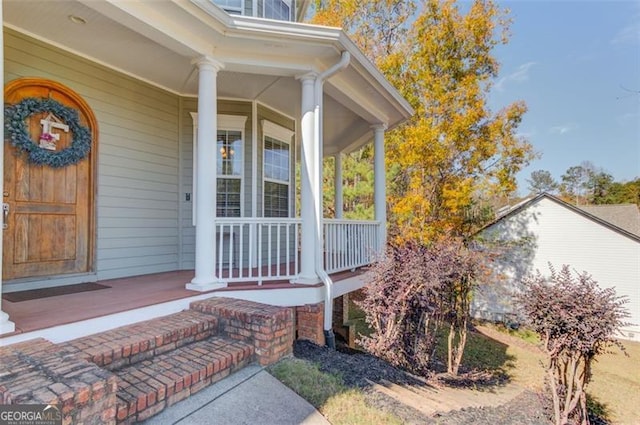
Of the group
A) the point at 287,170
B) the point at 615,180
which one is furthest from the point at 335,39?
the point at 615,180

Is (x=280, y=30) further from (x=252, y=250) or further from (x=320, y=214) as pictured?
(x=252, y=250)

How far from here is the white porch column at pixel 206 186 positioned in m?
3.79

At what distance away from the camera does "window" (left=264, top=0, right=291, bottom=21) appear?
571 centimetres

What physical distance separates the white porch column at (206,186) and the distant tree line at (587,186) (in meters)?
33.0

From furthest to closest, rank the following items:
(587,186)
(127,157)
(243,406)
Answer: (587,186) → (127,157) → (243,406)

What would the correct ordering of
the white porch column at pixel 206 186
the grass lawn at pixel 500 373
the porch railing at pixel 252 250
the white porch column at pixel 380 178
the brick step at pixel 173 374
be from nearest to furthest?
1. the brick step at pixel 173 374
2. the grass lawn at pixel 500 373
3. the white porch column at pixel 206 186
4. the porch railing at pixel 252 250
5. the white porch column at pixel 380 178

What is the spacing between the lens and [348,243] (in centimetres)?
542

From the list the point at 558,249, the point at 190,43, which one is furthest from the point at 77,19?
the point at 558,249

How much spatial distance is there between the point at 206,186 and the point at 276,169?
8.65 feet

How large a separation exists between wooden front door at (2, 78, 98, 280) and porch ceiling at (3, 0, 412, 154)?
706 millimetres

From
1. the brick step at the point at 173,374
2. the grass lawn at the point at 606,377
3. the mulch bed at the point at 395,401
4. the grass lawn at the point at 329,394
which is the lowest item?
the grass lawn at the point at 606,377

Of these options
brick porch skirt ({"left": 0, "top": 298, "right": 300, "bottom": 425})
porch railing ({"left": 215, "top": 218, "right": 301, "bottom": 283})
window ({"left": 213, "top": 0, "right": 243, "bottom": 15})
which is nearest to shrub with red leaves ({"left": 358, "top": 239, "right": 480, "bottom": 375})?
porch railing ({"left": 215, "top": 218, "right": 301, "bottom": 283})

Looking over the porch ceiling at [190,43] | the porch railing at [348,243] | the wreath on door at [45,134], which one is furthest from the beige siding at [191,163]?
the porch railing at [348,243]

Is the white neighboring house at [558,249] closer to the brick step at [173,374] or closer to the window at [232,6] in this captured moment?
the window at [232,6]
